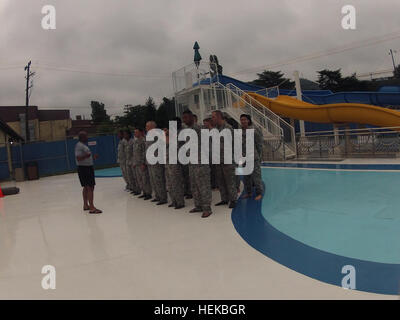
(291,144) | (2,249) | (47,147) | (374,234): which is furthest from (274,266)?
(47,147)

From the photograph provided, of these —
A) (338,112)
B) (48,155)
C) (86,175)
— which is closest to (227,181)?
(86,175)

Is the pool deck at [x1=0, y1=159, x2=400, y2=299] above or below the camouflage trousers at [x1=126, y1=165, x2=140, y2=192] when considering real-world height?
below

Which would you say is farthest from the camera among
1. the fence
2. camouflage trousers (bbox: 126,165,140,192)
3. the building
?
the building

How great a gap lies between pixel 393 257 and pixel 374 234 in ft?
2.28

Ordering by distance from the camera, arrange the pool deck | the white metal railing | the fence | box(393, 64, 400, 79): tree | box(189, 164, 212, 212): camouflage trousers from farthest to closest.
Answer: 1. box(393, 64, 400, 79): tree
2. the fence
3. the white metal railing
4. box(189, 164, 212, 212): camouflage trousers
5. the pool deck

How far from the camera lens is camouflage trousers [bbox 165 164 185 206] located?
5395mm

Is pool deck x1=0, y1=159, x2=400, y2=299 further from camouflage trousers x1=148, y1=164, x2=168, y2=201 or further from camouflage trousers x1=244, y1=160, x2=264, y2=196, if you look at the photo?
camouflage trousers x1=244, y1=160, x2=264, y2=196

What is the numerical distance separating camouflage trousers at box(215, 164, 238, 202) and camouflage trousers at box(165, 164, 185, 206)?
2.34ft

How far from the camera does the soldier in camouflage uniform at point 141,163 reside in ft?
21.6

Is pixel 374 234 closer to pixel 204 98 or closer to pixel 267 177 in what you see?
pixel 267 177

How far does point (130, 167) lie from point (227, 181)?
10.7ft

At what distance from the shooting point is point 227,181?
5.41 metres

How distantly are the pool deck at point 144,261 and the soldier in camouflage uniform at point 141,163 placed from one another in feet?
3.83

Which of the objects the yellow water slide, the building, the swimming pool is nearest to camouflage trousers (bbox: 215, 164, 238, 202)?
the swimming pool
